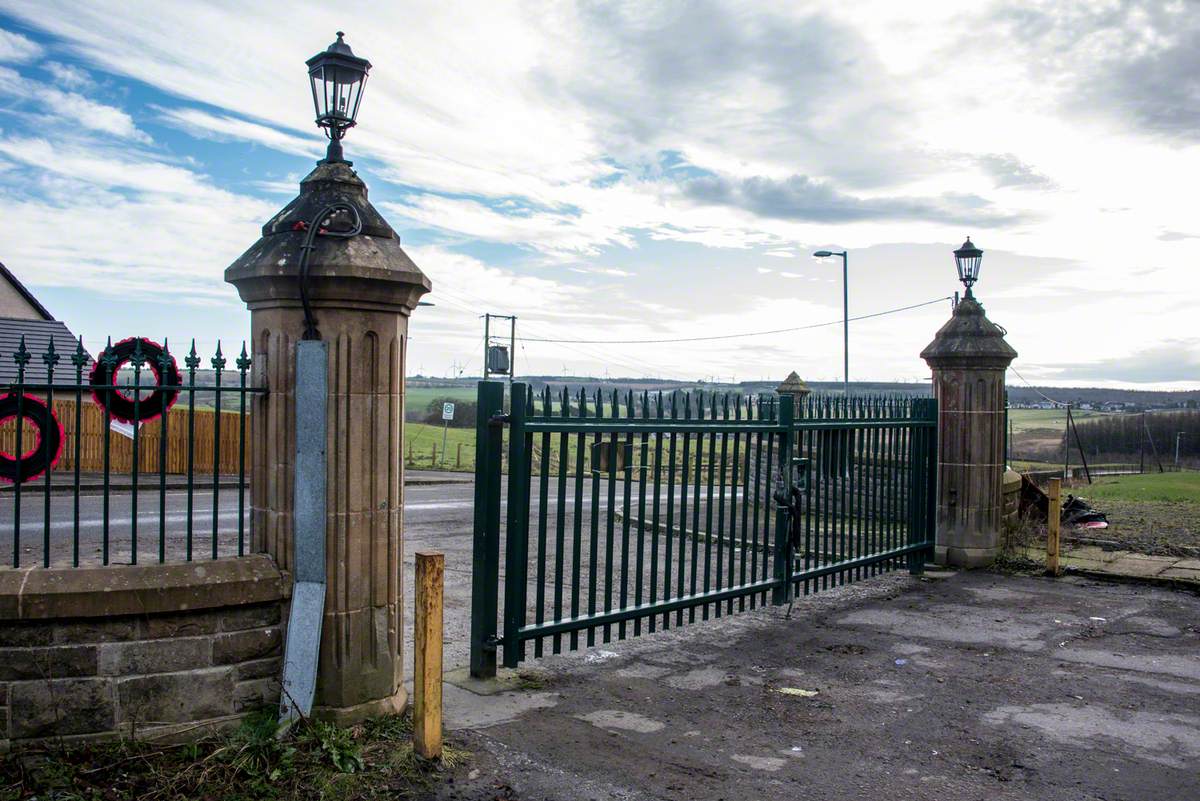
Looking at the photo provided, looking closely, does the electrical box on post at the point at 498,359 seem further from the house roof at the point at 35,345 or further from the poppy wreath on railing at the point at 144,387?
the poppy wreath on railing at the point at 144,387

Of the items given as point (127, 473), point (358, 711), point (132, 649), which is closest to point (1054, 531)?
point (358, 711)

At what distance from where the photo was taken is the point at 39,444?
15.9 feet

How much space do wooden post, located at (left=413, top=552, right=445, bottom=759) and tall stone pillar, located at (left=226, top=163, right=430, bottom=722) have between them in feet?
1.36

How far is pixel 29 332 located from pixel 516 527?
26510 mm

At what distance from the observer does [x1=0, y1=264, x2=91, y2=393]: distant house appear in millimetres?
22188

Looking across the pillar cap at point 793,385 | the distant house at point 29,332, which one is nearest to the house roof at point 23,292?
the distant house at point 29,332

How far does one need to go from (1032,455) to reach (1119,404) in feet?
109

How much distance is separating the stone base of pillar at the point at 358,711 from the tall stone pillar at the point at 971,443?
789 centimetres

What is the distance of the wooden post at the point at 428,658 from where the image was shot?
4711mm

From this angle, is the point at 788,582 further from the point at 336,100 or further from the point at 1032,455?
the point at 1032,455

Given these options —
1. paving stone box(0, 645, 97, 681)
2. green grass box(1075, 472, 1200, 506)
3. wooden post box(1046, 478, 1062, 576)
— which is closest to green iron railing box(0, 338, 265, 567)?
paving stone box(0, 645, 97, 681)

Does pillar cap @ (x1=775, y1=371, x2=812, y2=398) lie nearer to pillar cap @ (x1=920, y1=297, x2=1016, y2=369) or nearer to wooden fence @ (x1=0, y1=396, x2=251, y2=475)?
pillar cap @ (x1=920, y1=297, x2=1016, y2=369)

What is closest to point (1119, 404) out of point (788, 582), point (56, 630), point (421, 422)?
point (421, 422)

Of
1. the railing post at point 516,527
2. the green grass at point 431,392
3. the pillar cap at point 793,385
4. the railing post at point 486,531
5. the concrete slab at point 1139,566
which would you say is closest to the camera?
the railing post at point 486,531
